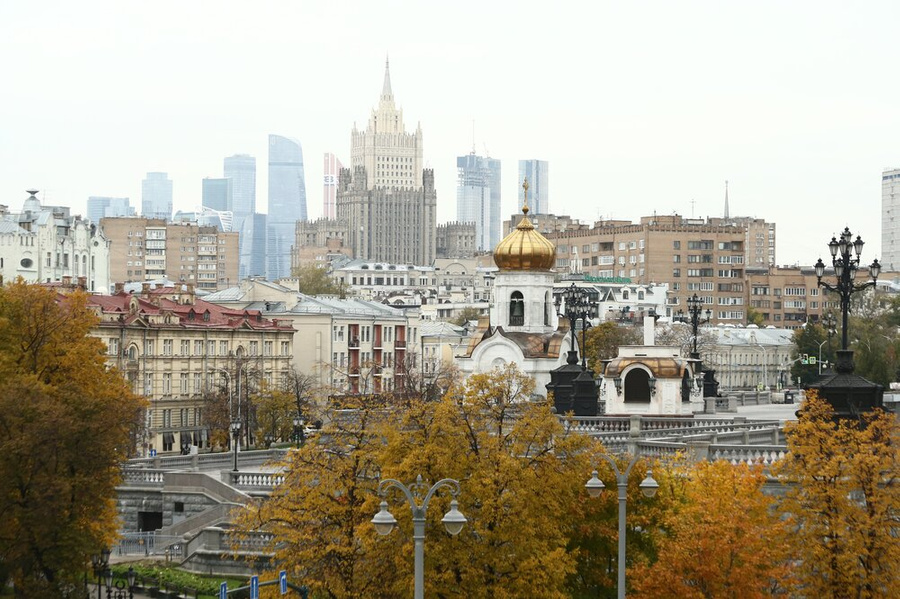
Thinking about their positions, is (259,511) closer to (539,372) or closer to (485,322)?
(539,372)

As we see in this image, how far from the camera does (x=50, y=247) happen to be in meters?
172

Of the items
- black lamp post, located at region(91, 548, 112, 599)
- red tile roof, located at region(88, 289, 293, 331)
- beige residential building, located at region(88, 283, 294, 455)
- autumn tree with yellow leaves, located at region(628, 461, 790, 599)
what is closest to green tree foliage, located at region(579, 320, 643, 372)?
red tile roof, located at region(88, 289, 293, 331)

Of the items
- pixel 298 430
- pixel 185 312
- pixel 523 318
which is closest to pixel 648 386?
pixel 523 318

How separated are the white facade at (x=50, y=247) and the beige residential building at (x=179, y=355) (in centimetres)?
3516

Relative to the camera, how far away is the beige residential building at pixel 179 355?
113 metres

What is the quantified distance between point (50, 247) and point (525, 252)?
8847 cm

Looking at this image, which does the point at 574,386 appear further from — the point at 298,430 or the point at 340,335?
the point at 340,335

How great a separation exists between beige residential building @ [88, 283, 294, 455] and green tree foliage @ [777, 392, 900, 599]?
67498mm

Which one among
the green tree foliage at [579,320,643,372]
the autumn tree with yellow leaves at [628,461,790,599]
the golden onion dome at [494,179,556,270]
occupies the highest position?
the golden onion dome at [494,179,556,270]

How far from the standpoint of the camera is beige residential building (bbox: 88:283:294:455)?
370ft

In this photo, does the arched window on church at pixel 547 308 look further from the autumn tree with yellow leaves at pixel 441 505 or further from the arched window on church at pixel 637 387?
the autumn tree with yellow leaves at pixel 441 505

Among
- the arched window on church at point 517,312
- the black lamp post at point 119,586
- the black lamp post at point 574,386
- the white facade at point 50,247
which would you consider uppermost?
the white facade at point 50,247

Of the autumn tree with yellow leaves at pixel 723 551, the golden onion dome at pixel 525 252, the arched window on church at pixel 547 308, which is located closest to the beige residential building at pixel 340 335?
the arched window on church at pixel 547 308

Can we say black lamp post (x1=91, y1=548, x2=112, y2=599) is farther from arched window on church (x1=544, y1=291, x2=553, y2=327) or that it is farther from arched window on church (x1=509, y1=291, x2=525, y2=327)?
arched window on church (x1=544, y1=291, x2=553, y2=327)
